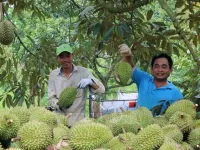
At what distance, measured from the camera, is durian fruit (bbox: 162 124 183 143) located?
1.03 metres

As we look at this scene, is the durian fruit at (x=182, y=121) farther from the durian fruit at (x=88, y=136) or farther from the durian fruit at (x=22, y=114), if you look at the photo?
the durian fruit at (x=22, y=114)

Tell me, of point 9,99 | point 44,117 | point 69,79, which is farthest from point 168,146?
point 9,99

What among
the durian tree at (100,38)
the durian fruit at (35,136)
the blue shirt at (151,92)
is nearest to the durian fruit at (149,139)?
the durian fruit at (35,136)

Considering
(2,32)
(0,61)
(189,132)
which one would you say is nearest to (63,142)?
(189,132)

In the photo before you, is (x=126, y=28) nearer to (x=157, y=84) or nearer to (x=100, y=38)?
(x=157, y=84)

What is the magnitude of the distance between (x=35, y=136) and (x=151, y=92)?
1.36 meters

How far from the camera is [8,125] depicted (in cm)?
97

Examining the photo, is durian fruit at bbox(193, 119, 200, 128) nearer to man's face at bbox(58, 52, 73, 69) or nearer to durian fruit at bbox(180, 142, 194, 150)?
durian fruit at bbox(180, 142, 194, 150)

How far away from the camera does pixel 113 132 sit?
1039 millimetres

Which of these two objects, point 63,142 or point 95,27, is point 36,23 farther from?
point 63,142

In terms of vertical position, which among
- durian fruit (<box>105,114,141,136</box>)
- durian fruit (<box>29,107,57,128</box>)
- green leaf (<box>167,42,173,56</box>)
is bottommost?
durian fruit (<box>105,114,141,136</box>)

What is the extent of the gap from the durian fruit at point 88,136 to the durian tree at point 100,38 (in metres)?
0.73

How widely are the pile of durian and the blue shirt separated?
95cm

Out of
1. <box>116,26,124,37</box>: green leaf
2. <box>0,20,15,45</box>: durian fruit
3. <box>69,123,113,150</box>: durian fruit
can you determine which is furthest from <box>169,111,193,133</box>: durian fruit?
<box>0,20,15,45</box>: durian fruit
